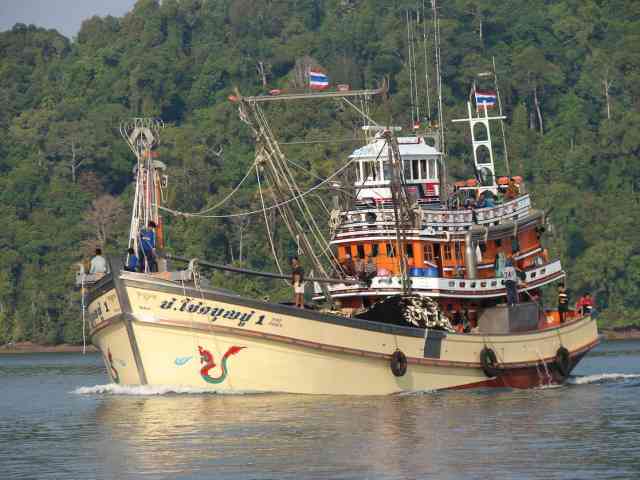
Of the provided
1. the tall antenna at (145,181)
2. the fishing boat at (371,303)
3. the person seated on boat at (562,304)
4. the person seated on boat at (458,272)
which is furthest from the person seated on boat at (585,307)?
the tall antenna at (145,181)

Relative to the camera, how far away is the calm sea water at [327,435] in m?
28.3

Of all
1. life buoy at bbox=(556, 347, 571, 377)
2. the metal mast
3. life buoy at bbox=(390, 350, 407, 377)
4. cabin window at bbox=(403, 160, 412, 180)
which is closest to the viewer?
life buoy at bbox=(390, 350, 407, 377)

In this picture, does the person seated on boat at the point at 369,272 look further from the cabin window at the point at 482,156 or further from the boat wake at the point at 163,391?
the cabin window at the point at 482,156

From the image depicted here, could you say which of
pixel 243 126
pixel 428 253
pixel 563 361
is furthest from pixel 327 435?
pixel 243 126

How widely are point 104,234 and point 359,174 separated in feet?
208

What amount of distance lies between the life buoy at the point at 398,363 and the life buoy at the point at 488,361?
2800 millimetres

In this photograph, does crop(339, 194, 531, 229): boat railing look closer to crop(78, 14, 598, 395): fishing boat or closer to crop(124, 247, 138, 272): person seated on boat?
crop(78, 14, 598, 395): fishing boat

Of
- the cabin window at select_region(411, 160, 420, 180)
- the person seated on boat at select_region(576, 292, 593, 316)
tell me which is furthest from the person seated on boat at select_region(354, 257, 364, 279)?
the person seated on boat at select_region(576, 292, 593, 316)

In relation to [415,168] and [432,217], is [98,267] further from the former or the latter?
[415,168]

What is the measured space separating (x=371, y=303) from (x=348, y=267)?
117 centimetres

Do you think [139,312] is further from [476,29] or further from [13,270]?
[476,29]

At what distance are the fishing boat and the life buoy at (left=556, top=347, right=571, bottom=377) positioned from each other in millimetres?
45

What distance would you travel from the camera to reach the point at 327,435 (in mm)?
32406

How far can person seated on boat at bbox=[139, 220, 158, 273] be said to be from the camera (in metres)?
39.8
